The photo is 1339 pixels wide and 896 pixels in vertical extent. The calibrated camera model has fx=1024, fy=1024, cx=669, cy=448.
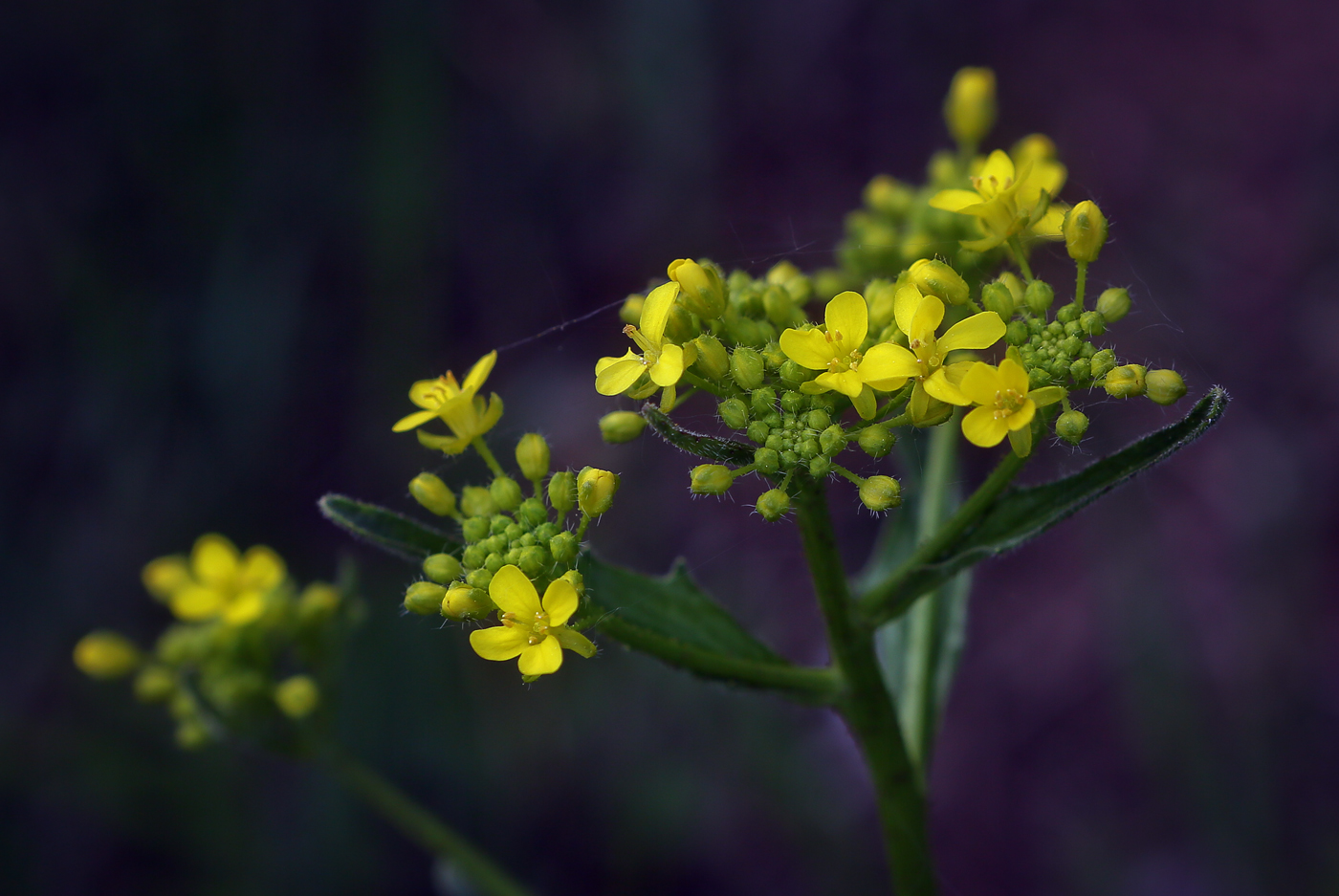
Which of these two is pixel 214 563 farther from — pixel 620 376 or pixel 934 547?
pixel 934 547

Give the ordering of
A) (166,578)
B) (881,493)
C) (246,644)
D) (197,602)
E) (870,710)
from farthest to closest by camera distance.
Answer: (166,578) → (246,644) → (197,602) → (870,710) → (881,493)

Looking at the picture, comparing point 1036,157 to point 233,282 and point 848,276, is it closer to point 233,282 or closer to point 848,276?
point 848,276

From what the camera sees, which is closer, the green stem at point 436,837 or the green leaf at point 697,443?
the green leaf at point 697,443

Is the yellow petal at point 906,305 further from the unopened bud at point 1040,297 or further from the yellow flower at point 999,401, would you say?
the unopened bud at point 1040,297

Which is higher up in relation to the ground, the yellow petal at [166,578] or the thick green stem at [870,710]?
the yellow petal at [166,578]

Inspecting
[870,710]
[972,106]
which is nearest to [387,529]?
[870,710]

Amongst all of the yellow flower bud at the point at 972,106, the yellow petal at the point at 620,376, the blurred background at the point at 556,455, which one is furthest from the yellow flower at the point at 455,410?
the blurred background at the point at 556,455

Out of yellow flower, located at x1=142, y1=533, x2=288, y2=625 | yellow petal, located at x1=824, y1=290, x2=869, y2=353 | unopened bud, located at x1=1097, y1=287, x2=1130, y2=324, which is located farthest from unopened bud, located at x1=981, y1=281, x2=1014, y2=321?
yellow flower, located at x1=142, y1=533, x2=288, y2=625

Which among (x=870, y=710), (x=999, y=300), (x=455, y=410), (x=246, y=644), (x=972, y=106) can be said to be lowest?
(x=870, y=710)
